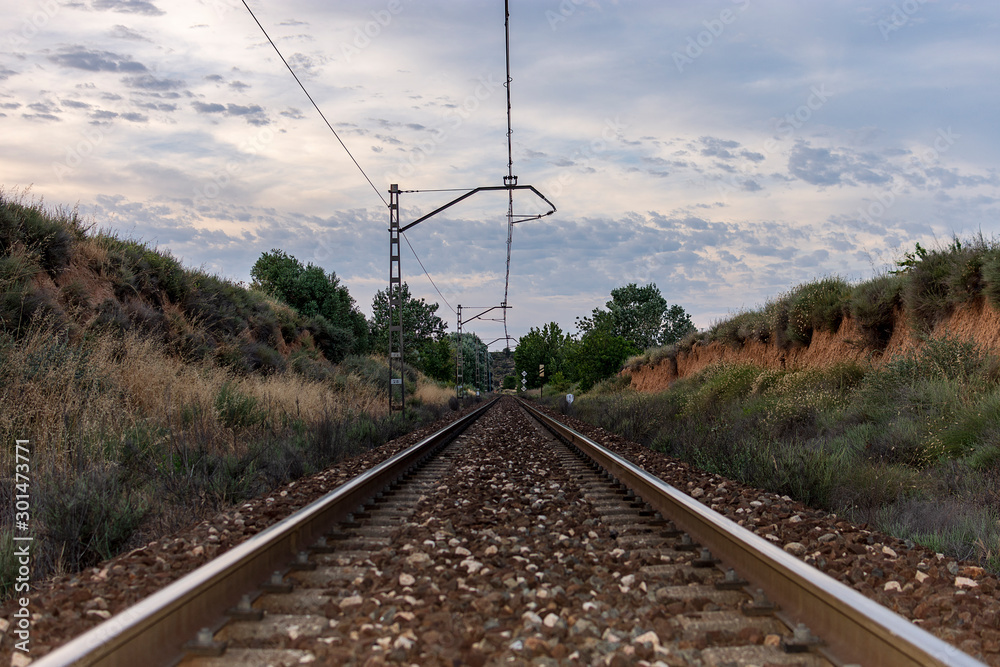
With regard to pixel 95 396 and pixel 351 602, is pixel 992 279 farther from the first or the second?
pixel 95 396

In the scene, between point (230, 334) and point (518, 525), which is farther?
point (230, 334)

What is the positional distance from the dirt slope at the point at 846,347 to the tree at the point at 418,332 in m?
45.5

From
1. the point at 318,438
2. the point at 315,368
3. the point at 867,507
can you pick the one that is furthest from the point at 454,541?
the point at 315,368

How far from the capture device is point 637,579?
3844 millimetres

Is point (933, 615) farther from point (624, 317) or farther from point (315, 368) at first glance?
point (624, 317)

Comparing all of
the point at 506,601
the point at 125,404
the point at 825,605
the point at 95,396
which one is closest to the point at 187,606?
the point at 506,601

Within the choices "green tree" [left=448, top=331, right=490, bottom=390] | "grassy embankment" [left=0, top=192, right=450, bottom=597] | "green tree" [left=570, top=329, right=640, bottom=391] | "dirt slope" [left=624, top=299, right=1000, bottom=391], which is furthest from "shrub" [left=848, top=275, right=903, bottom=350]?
"green tree" [left=448, top=331, right=490, bottom=390]

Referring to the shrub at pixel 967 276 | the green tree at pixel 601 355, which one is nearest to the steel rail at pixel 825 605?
the shrub at pixel 967 276

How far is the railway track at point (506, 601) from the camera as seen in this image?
9.13 ft

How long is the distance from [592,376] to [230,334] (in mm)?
29039

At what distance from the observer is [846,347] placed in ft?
51.4

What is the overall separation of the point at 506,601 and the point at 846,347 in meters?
14.7

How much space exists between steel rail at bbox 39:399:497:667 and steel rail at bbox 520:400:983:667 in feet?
9.13

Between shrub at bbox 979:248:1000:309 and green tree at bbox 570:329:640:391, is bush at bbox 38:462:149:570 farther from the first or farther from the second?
green tree at bbox 570:329:640:391
